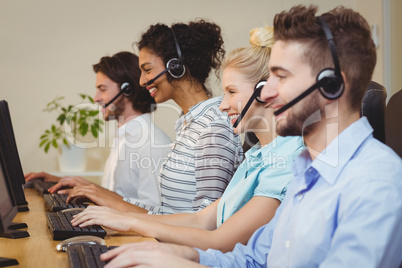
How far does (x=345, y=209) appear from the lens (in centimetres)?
83

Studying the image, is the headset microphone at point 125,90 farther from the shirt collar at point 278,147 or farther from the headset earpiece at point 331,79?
the headset earpiece at point 331,79

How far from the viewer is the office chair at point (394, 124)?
122 cm

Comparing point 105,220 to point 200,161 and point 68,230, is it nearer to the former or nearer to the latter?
point 68,230

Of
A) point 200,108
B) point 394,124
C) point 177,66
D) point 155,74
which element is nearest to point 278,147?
point 394,124

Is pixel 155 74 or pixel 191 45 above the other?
pixel 191 45

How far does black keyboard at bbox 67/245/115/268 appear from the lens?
0.97 m

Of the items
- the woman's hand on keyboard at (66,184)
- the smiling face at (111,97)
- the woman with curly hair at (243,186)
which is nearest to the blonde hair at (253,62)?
the woman with curly hair at (243,186)

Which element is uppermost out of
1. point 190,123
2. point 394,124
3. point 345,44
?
point 345,44

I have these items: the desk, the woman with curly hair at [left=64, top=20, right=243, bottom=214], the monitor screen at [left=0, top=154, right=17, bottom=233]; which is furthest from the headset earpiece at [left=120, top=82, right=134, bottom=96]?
the monitor screen at [left=0, top=154, right=17, bottom=233]

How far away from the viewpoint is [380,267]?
806mm

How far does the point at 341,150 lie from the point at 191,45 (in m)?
1.25

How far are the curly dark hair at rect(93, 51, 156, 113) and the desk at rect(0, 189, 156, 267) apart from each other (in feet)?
3.74

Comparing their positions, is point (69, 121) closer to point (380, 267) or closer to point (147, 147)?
point (147, 147)

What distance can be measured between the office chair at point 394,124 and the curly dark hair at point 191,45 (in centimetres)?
91
